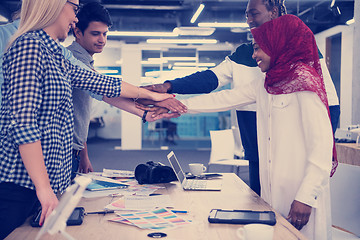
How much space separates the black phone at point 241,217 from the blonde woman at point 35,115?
0.60 meters

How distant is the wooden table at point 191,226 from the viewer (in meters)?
1.33

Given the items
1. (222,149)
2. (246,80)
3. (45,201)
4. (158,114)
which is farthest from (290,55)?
(222,149)

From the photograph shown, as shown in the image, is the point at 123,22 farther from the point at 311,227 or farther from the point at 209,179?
the point at 311,227

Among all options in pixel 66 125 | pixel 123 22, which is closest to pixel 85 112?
pixel 66 125

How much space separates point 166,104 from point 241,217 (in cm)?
120

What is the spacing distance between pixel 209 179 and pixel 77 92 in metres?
0.97

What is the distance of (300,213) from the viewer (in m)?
1.72

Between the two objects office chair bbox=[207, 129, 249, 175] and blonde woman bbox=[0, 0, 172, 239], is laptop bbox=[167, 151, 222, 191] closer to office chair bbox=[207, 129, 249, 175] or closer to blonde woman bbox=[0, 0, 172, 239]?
blonde woman bbox=[0, 0, 172, 239]

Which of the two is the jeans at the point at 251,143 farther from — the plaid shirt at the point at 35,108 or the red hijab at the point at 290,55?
the plaid shirt at the point at 35,108

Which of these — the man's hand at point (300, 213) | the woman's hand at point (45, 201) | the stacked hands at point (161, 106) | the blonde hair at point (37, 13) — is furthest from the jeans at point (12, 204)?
the stacked hands at point (161, 106)

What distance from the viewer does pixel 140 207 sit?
1.66m

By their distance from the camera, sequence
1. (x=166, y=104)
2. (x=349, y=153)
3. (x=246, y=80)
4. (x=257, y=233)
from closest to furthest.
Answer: (x=257, y=233) → (x=246, y=80) → (x=166, y=104) → (x=349, y=153)

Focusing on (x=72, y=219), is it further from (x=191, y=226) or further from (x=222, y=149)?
(x=222, y=149)

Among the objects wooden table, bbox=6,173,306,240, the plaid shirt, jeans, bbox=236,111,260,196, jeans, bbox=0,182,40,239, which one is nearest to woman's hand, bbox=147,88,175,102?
jeans, bbox=236,111,260,196
